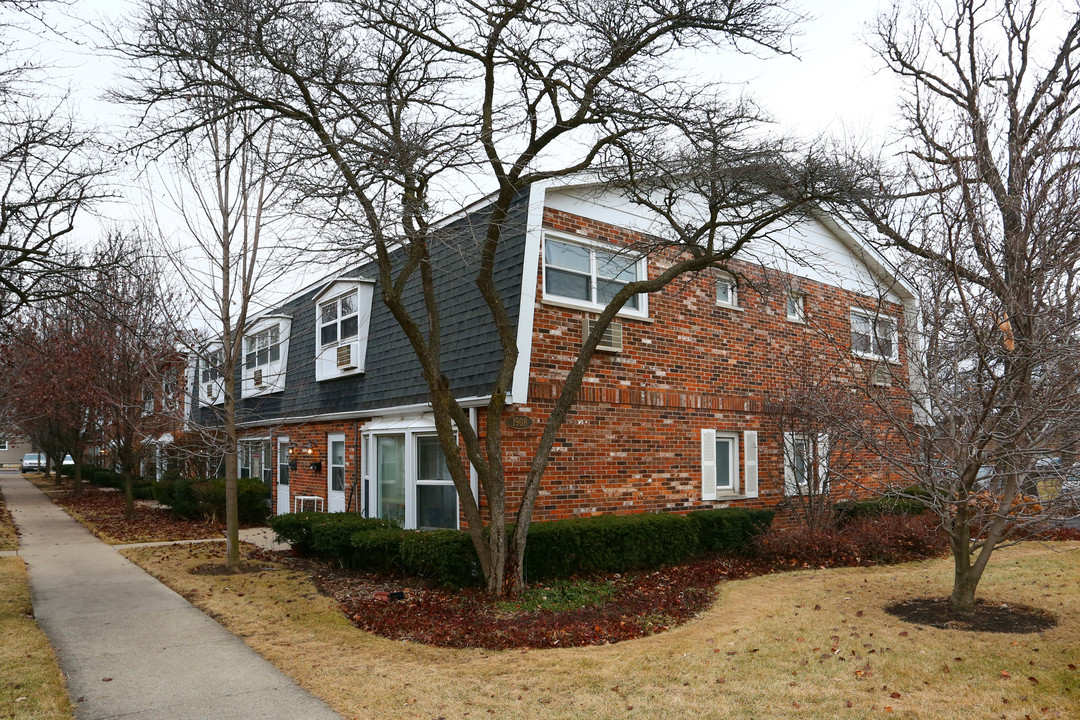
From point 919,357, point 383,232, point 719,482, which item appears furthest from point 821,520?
point 383,232

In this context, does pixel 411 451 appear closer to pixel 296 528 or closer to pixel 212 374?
pixel 296 528

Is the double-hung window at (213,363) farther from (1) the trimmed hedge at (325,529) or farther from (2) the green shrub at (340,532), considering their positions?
(2) the green shrub at (340,532)

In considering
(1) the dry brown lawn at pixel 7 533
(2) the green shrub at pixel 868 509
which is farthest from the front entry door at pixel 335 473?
(2) the green shrub at pixel 868 509

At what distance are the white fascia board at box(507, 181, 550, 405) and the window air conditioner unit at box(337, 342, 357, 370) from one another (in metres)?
5.06

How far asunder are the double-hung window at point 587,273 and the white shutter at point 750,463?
340 cm

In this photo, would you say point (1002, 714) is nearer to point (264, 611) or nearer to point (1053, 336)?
point (1053, 336)

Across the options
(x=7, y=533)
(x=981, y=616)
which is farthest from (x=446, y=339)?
(x=7, y=533)

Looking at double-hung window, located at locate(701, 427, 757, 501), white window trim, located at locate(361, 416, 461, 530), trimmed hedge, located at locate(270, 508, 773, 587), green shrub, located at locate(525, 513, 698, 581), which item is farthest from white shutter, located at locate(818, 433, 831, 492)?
white window trim, located at locate(361, 416, 461, 530)

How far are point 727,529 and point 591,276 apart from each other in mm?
4269

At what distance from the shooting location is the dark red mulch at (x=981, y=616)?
22.8ft

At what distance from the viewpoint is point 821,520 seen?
39.3 ft

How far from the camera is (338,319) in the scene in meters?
15.1

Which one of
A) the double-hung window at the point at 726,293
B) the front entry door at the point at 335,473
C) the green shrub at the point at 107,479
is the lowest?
the green shrub at the point at 107,479

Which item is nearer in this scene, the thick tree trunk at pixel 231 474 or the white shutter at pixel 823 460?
the thick tree trunk at pixel 231 474
